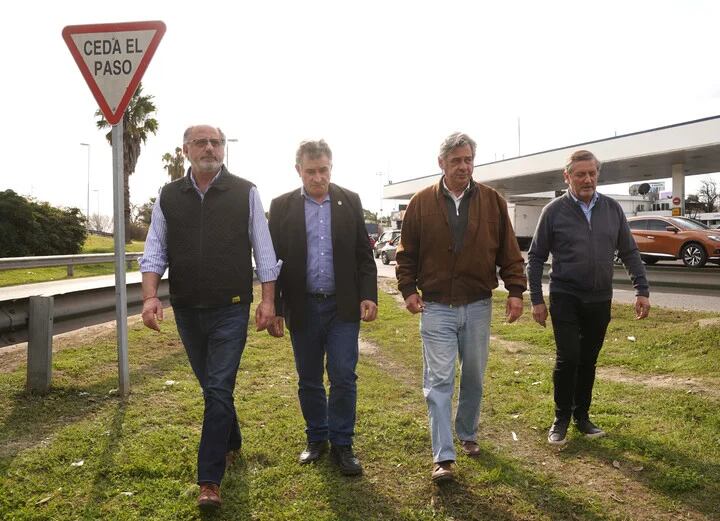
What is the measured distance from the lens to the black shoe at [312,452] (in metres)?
3.74

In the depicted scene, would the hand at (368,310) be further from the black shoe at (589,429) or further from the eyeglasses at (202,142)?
the black shoe at (589,429)

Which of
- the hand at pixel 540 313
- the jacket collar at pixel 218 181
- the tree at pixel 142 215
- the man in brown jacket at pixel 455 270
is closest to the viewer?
the jacket collar at pixel 218 181

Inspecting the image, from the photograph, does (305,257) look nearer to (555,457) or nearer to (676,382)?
(555,457)

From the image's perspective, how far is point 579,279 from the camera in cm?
409

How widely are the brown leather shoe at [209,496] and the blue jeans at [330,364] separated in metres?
0.87

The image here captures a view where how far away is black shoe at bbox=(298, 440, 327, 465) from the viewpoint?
374 centimetres

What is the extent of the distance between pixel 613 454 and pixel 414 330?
5179 mm

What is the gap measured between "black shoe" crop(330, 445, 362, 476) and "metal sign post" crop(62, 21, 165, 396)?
7.02 ft

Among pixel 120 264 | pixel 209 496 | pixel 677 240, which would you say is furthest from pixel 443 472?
pixel 677 240

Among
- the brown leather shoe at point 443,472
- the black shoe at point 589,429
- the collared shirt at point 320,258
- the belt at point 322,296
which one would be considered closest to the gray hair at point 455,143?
the collared shirt at point 320,258

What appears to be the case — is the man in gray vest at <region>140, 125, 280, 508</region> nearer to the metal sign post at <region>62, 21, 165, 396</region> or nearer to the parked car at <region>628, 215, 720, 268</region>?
the metal sign post at <region>62, 21, 165, 396</region>

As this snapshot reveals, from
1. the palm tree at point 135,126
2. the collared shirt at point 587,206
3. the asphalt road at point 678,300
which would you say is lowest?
the asphalt road at point 678,300

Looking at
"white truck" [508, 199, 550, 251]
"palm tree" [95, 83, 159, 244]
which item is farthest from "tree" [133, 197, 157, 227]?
"white truck" [508, 199, 550, 251]

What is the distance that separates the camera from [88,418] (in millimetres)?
4418
